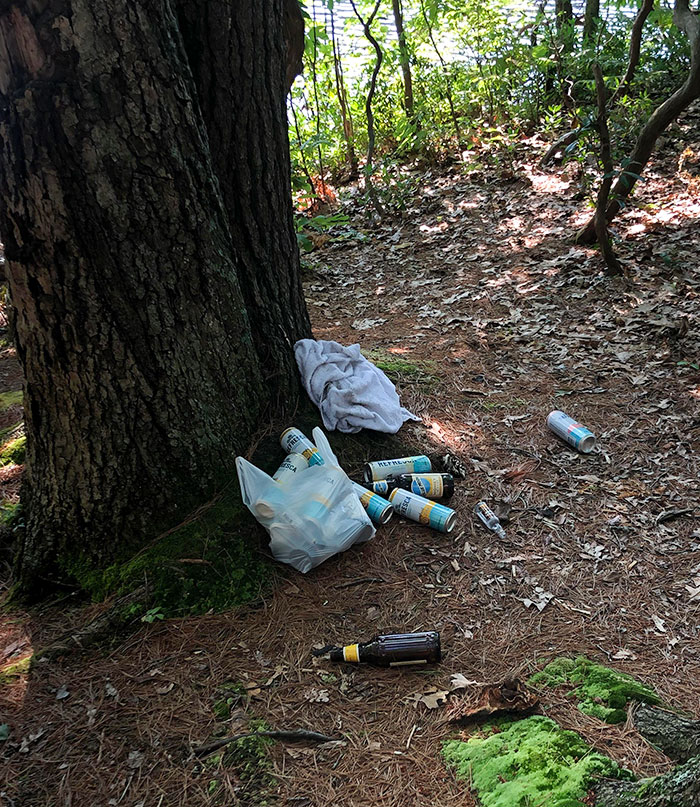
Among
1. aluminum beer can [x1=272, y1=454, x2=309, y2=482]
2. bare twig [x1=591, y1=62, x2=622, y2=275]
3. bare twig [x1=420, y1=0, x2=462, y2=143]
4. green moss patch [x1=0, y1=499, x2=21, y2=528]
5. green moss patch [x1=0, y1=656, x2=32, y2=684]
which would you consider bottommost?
green moss patch [x1=0, y1=656, x2=32, y2=684]

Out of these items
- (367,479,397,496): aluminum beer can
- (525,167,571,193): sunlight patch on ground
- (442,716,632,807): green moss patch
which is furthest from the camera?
(525,167,571,193): sunlight patch on ground

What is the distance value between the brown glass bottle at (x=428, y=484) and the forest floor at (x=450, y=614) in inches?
4.7

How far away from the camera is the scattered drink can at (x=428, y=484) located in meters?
2.99

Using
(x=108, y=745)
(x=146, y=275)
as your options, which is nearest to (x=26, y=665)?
(x=108, y=745)

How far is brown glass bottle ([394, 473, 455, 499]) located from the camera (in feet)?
9.80

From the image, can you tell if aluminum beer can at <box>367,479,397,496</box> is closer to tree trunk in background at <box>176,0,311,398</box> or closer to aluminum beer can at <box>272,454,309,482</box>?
aluminum beer can at <box>272,454,309,482</box>

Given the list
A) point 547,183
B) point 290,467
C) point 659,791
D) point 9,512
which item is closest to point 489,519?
point 290,467

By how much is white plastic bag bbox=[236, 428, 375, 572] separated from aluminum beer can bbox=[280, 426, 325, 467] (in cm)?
12

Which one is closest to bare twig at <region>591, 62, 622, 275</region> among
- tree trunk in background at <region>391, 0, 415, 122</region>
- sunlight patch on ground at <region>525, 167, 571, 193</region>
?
sunlight patch on ground at <region>525, 167, 571, 193</region>

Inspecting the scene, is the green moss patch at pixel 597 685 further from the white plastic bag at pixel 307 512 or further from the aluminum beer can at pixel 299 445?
the aluminum beer can at pixel 299 445

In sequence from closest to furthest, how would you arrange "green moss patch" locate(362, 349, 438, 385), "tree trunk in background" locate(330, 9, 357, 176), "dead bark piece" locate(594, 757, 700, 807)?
"dead bark piece" locate(594, 757, 700, 807), "green moss patch" locate(362, 349, 438, 385), "tree trunk in background" locate(330, 9, 357, 176)

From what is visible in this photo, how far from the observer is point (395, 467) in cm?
308

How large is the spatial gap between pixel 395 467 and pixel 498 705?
1.32 metres

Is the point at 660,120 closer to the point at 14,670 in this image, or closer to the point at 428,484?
the point at 428,484
